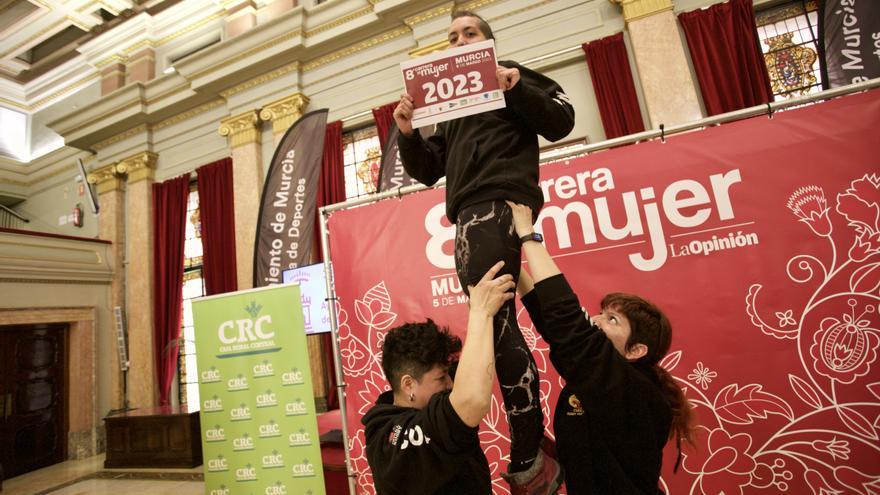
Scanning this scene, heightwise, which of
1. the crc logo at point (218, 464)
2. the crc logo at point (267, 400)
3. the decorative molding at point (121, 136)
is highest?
the decorative molding at point (121, 136)

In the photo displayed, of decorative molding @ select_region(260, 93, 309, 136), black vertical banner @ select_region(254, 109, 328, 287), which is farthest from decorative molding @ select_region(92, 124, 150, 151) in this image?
black vertical banner @ select_region(254, 109, 328, 287)

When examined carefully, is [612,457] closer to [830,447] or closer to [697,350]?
[697,350]

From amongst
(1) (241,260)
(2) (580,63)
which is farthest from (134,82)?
(2) (580,63)

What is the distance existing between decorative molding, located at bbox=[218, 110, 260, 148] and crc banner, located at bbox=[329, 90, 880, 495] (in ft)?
19.5

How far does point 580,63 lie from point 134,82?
779 cm

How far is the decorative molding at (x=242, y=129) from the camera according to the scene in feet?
23.0

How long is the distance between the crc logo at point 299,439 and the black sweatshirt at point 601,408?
6.87 ft

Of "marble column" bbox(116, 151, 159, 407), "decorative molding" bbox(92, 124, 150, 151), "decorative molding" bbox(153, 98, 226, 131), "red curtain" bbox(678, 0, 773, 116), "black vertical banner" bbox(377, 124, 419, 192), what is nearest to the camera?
"red curtain" bbox(678, 0, 773, 116)

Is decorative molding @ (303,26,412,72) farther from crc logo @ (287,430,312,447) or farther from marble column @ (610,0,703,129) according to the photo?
crc logo @ (287,430,312,447)

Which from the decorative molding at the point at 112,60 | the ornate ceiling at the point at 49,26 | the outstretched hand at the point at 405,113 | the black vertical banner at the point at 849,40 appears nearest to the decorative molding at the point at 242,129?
the ornate ceiling at the point at 49,26

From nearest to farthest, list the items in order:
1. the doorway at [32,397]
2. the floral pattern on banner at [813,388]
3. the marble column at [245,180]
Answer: the floral pattern on banner at [813,388] < the doorway at [32,397] < the marble column at [245,180]

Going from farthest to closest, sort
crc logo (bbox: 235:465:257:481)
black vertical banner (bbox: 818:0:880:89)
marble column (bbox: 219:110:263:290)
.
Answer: marble column (bbox: 219:110:263:290), black vertical banner (bbox: 818:0:880:89), crc logo (bbox: 235:465:257:481)

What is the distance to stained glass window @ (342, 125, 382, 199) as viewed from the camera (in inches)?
263

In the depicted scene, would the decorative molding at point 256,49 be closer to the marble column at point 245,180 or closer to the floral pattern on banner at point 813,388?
the marble column at point 245,180
